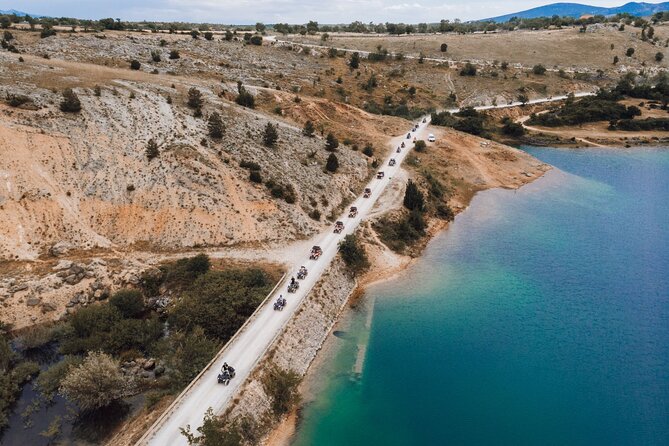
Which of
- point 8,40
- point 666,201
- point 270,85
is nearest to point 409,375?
point 666,201

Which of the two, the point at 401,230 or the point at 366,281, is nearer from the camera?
the point at 366,281

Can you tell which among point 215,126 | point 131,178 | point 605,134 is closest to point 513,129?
point 605,134

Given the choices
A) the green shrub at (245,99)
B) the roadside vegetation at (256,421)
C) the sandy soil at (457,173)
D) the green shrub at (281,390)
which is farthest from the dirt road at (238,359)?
the green shrub at (245,99)

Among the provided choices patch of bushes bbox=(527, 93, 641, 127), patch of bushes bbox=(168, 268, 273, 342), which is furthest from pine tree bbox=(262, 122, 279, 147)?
patch of bushes bbox=(527, 93, 641, 127)

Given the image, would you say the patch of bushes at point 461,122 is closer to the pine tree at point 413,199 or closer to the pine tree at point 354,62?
the pine tree at point 354,62

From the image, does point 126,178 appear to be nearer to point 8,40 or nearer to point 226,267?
point 226,267

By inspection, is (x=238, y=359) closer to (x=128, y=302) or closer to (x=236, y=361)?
(x=236, y=361)

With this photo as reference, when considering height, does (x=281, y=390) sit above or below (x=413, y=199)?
below
